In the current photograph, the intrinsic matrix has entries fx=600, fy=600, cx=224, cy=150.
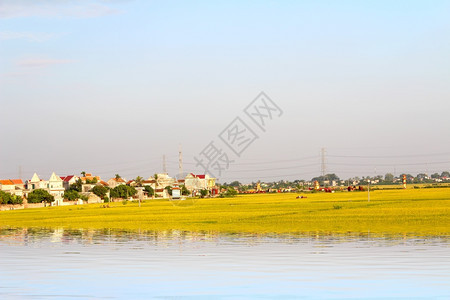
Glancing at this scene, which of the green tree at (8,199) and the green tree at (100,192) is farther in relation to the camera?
the green tree at (100,192)

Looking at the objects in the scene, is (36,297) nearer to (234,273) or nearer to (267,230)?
(234,273)

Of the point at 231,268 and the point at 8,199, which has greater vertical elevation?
the point at 8,199

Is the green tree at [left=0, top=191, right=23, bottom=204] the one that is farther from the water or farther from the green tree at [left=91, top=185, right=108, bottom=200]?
Result: the water

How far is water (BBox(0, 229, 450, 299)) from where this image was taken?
20141 mm

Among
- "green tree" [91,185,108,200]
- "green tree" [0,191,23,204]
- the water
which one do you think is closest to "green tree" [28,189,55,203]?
"green tree" [0,191,23,204]

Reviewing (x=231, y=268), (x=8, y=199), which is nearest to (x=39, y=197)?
(x=8, y=199)

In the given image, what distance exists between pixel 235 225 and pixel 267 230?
670 centimetres

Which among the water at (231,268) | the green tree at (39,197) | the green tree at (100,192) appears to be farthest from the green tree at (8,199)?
the water at (231,268)

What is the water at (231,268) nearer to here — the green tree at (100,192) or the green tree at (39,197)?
the green tree at (39,197)

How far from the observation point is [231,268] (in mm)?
26281

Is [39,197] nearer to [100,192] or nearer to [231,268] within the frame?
[100,192]

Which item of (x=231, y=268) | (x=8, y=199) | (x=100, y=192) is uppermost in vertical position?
(x=100, y=192)

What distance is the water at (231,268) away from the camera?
20141 mm

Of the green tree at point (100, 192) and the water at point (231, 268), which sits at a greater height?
the green tree at point (100, 192)
